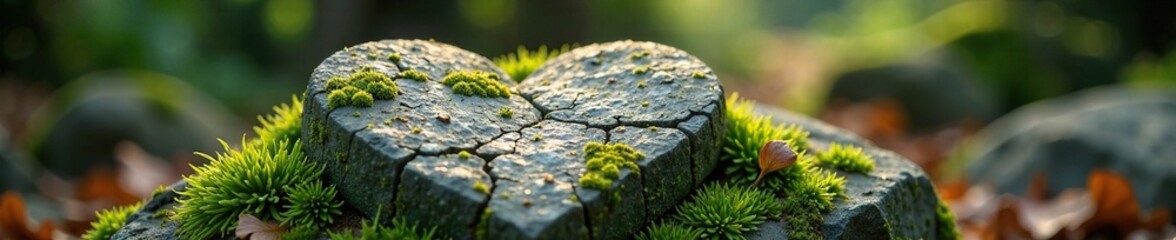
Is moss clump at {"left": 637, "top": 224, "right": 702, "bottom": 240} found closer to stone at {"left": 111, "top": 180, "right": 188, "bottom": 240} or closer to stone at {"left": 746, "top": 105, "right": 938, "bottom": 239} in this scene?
stone at {"left": 746, "top": 105, "right": 938, "bottom": 239}

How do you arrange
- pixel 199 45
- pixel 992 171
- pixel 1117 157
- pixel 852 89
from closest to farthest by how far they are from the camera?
pixel 1117 157 < pixel 992 171 < pixel 852 89 < pixel 199 45

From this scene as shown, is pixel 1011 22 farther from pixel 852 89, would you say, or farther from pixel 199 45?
pixel 199 45

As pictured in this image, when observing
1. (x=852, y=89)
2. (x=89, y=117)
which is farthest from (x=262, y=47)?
(x=852, y=89)

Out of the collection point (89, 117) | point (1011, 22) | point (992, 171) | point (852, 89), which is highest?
point (1011, 22)

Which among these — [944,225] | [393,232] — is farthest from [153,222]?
[944,225]

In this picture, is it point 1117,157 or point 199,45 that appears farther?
point 199,45

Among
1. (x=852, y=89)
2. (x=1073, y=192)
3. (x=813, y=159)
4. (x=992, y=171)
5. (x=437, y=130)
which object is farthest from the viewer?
(x=852, y=89)

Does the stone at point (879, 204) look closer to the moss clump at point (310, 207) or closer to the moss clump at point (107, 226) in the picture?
the moss clump at point (310, 207)
